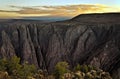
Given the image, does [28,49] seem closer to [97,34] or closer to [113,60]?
[97,34]

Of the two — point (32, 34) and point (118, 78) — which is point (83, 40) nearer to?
point (32, 34)

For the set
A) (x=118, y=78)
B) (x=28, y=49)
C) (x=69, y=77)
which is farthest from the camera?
(x=28, y=49)

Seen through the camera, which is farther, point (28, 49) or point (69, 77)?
point (28, 49)

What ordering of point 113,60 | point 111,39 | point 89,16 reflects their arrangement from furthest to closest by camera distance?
point 89,16, point 111,39, point 113,60

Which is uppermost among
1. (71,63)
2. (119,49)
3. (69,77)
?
(69,77)

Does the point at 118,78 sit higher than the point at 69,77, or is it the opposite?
the point at 69,77

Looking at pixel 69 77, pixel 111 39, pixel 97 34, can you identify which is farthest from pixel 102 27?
pixel 69 77

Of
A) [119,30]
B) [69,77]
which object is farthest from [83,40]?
[69,77]
